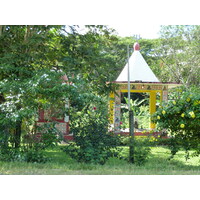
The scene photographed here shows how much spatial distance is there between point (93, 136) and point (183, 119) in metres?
1.91

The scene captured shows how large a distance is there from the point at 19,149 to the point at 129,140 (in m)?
2.38

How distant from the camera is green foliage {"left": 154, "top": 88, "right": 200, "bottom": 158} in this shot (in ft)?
20.7

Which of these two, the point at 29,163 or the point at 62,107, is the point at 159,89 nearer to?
the point at 62,107

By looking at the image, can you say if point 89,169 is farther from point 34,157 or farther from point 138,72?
point 138,72

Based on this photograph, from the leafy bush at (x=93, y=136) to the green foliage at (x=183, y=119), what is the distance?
45.0 inches

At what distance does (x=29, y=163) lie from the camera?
6227 mm

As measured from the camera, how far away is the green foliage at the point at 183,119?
6.31m

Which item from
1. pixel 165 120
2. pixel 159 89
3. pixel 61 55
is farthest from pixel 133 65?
pixel 165 120

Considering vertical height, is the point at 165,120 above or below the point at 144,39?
below

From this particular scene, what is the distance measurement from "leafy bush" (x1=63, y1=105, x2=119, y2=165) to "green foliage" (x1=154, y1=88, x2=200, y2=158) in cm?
114

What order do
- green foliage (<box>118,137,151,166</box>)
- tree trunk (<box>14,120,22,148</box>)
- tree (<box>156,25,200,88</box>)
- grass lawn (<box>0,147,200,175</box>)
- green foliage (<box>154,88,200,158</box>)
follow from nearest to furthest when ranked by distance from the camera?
grass lawn (<box>0,147,200,175</box>), green foliage (<box>154,88,200,158</box>), green foliage (<box>118,137,151,166</box>), tree trunk (<box>14,120,22,148</box>), tree (<box>156,25,200,88</box>)

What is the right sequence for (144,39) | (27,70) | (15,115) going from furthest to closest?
(144,39) < (27,70) < (15,115)

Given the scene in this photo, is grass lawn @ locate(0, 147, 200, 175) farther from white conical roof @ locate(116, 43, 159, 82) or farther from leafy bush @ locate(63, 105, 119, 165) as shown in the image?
white conical roof @ locate(116, 43, 159, 82)

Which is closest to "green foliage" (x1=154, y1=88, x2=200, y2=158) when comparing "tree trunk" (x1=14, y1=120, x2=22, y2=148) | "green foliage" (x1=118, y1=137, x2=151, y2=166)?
"green foliage" (x1=118, y1=137, x2=151, y2=166)
